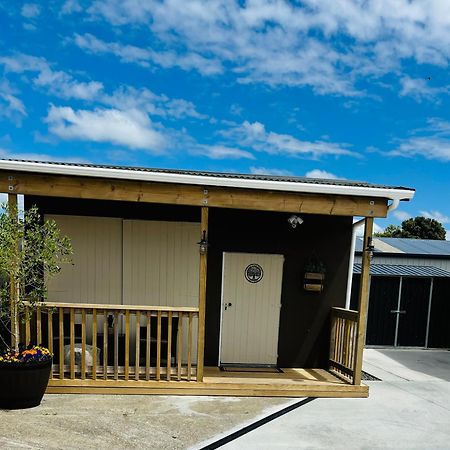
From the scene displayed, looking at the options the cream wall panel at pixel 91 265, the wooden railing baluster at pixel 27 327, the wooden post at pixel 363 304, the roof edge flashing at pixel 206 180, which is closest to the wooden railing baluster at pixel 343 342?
the wooden post at pixel 363 304

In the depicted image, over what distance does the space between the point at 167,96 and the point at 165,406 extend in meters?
15.9

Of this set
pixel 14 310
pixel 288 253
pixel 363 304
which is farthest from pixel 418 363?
pixel 14 310

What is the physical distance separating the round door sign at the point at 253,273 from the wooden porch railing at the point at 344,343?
115cm

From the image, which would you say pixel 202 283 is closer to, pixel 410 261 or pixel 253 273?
pixel 253 273

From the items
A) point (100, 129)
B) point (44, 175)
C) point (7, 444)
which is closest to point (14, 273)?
point (44, 175)

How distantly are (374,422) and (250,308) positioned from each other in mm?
2244

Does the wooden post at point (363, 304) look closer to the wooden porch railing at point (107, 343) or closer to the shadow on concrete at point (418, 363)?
the shadow on concrete at point (418, 363)

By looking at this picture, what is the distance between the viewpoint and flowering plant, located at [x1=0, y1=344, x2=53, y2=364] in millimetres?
3939

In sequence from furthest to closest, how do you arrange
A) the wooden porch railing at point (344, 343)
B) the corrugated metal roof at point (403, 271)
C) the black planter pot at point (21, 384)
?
1. the corrugated metal roof at point (403, 271)
2. the wooden porch railing at point (344, 343)
3. the black planter pot at point (21, 384)

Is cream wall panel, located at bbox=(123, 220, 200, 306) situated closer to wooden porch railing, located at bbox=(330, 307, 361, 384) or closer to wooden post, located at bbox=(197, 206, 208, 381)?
wooden post, located at bbox=(197, 206, 208, 381)

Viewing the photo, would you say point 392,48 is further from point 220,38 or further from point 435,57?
point 220,38

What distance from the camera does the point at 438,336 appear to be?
26.8 ft

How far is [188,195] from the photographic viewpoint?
14.9 ft

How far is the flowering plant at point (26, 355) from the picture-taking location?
3.94m
